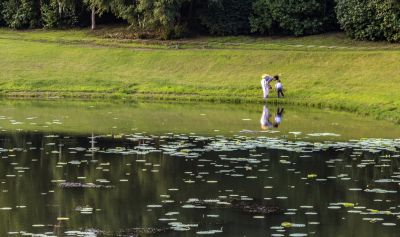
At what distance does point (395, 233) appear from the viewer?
21438 millimetres

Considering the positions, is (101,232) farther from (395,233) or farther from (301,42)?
(301,42)

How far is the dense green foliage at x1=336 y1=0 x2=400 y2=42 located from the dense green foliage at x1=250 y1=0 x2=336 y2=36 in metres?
2.48

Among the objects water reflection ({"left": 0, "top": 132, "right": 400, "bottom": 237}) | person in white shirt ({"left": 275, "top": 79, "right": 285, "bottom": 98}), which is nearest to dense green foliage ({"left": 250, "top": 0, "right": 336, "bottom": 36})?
person in white shirt ({"left": 275, "top": 79, "right": 285, "bottom": 98})

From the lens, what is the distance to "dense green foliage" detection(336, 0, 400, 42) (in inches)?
2574

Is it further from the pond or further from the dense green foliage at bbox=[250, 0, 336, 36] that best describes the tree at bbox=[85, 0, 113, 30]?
the pond

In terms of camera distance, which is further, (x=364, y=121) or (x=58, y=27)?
(x=58, y=27)

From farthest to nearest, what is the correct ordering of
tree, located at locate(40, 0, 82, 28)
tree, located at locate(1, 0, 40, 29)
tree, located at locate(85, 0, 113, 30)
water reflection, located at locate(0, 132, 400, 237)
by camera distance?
tree, located at locate(1, 0, 40, 29)
tree, located at locate(40, 0, 82, 28)
tree, located at locate(85, 0, 113, 30)
water reflection, located at locate(0, 132, 400, 237)

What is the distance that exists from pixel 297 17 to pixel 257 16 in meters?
3.48

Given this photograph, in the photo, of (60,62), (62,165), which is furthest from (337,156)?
(60,62)

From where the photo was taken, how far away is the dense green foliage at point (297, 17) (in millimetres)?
70812

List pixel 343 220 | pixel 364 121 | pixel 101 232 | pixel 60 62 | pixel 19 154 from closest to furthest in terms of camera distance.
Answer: pixel 101 232 → pixel 343 220 → pixel 19 154 → pixel 364 121 → pixel 60 62

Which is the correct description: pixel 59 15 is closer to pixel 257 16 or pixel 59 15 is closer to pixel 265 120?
pixel 257 16

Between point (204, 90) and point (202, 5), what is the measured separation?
808 inches

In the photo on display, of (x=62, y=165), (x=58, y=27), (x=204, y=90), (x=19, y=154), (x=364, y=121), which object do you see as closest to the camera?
(x=62, y=165)
